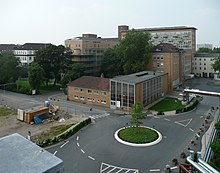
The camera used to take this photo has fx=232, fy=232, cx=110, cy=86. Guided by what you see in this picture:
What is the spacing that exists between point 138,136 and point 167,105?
1630 centimetres

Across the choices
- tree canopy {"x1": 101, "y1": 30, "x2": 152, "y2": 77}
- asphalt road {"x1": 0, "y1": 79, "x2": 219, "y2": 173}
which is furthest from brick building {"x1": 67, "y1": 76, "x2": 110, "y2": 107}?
tree canopy {"x1": 101, "y1": 30, "x2": 152, "y2": 77}

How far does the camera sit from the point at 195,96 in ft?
153

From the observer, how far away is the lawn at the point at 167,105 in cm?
3854

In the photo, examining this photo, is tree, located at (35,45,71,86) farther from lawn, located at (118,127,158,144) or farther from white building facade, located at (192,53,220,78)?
white building facade, located at (192,53,220,78)

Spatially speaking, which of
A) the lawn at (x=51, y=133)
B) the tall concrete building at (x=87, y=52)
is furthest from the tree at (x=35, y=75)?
the lawn at (x=51, y=133)

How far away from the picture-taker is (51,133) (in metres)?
28.3

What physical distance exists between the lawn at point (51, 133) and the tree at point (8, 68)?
3069 cm

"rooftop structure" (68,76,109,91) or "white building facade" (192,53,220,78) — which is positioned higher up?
"white building facade" (192,53,220,78)

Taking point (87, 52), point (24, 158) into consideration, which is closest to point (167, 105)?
point (24, 158)

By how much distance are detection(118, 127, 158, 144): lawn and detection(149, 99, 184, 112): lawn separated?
1070 centimetres

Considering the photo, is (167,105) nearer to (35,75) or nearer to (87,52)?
(35,75)

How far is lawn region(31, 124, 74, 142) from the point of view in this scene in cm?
2670

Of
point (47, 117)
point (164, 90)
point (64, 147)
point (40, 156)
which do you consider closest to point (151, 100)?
point (164, 90)

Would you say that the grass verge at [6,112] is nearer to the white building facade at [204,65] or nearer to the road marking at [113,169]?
the road marking at [113,169]
